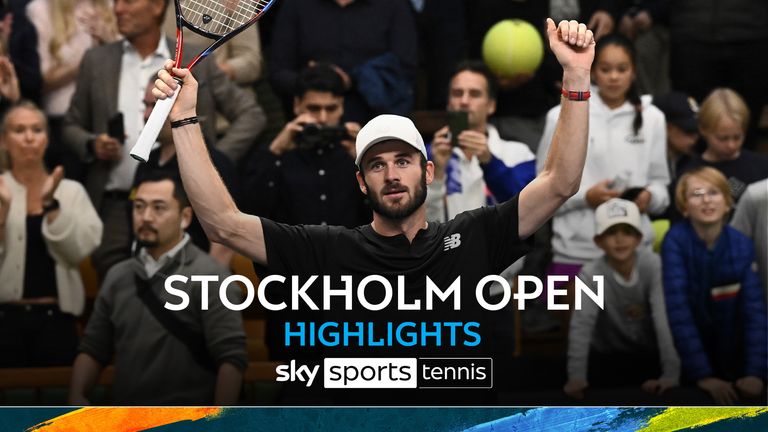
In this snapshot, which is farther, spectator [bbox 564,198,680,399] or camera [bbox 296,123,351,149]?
camera [bbox 296,123,351,149]

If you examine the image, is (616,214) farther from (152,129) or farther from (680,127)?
(152,129)

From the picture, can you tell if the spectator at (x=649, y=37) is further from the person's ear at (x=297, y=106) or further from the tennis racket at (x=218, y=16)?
the tennis racket at (x=218, y=16)

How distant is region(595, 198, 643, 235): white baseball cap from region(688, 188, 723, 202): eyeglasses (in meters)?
0.20

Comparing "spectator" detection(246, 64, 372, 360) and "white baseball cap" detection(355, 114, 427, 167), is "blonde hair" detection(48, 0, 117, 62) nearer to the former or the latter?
"spectator" detection(246, 64, 372, 360)

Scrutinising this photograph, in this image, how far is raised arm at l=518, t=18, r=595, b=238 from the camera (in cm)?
374

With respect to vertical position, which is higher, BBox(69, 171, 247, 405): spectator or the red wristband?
the red wristband

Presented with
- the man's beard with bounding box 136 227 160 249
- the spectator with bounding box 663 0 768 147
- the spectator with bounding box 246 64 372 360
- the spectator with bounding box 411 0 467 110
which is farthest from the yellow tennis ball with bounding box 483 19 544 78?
the man's beard with bounding box 136 227 160 249

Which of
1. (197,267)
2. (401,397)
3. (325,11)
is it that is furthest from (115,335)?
(325,11)

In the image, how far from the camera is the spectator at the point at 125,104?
521 cm

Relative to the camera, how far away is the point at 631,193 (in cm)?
507

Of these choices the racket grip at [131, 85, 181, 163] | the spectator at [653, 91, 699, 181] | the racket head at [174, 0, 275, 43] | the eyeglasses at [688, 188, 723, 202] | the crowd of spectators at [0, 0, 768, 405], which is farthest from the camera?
the spectator at [653, 91, 699, 181]

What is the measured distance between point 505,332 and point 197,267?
854 mm

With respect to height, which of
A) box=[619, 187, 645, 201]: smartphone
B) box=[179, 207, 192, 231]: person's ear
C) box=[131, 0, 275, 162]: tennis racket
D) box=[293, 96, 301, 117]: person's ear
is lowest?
box=[179, 207, 192, 231]: person's ear

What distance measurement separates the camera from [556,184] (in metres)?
3.90
